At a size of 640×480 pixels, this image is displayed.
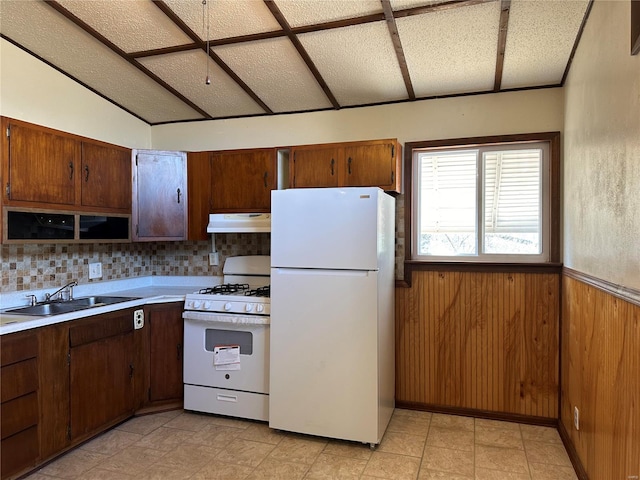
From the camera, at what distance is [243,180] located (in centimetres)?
336

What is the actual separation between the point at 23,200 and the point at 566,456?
12.0 ft

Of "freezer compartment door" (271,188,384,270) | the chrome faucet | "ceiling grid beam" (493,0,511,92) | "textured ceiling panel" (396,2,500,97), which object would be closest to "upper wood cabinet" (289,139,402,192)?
"freezer compartment door" (271,188,384,270)

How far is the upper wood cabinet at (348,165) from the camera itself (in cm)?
302

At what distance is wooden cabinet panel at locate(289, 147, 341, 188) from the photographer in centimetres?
313

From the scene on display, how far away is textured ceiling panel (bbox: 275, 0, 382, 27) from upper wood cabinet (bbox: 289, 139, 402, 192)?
3.04 ft

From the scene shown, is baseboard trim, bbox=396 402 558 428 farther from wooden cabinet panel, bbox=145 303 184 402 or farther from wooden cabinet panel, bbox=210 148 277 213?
wooden cabinet panel, bbox=210 148 277 213

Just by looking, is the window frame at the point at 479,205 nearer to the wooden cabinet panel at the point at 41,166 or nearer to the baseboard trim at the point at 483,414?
the baseboard trim at the point at 483,414

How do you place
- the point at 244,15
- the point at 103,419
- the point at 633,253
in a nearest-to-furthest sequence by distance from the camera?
the point at 633,253 < the point at 244,15 < the point at 103,419

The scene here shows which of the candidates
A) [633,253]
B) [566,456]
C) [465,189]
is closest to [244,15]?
[465,189]

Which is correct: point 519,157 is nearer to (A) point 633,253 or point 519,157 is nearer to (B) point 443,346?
(B) point 443,346

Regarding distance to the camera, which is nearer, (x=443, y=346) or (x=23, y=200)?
(x=23, y=200)

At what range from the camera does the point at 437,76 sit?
9.51 feet

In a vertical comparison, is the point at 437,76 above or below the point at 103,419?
above

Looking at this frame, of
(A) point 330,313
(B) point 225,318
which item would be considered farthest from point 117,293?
(A) point 330,313
